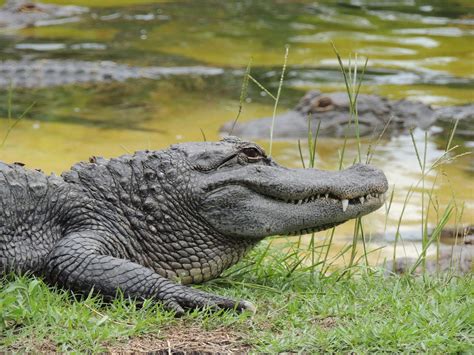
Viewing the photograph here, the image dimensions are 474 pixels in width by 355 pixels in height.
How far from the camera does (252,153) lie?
15.5 feet

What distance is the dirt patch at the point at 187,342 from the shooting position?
3.72 metres

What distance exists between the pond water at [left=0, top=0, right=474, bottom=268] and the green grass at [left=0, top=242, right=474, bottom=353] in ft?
8.33

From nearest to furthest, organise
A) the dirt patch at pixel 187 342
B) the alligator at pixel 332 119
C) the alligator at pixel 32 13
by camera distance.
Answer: the dirt patch at pixel 187 342, the alligator at pixel 332 119, the alligator at pixel 32 13

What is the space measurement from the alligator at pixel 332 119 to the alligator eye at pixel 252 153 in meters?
6.31

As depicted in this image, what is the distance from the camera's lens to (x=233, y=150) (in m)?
4.66

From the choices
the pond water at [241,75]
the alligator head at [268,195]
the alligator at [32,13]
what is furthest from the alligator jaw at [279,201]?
the alligator at [32,13]

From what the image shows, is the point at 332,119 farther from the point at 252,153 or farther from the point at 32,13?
the point at 32,13

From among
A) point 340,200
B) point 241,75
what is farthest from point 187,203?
point 241,75

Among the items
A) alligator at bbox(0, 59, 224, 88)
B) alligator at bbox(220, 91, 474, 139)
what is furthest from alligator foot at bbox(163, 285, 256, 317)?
alligator at bbox(0, 59, 224, 88)

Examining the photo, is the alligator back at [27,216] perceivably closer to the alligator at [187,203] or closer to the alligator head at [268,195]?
the alligator at [187,203]

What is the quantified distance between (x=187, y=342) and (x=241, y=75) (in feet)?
35.0

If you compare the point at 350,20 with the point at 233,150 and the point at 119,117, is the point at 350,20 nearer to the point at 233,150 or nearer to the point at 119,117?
the point at 119,117

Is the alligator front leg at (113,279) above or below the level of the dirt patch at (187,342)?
above

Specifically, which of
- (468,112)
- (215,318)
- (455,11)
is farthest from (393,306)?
(455,11)
